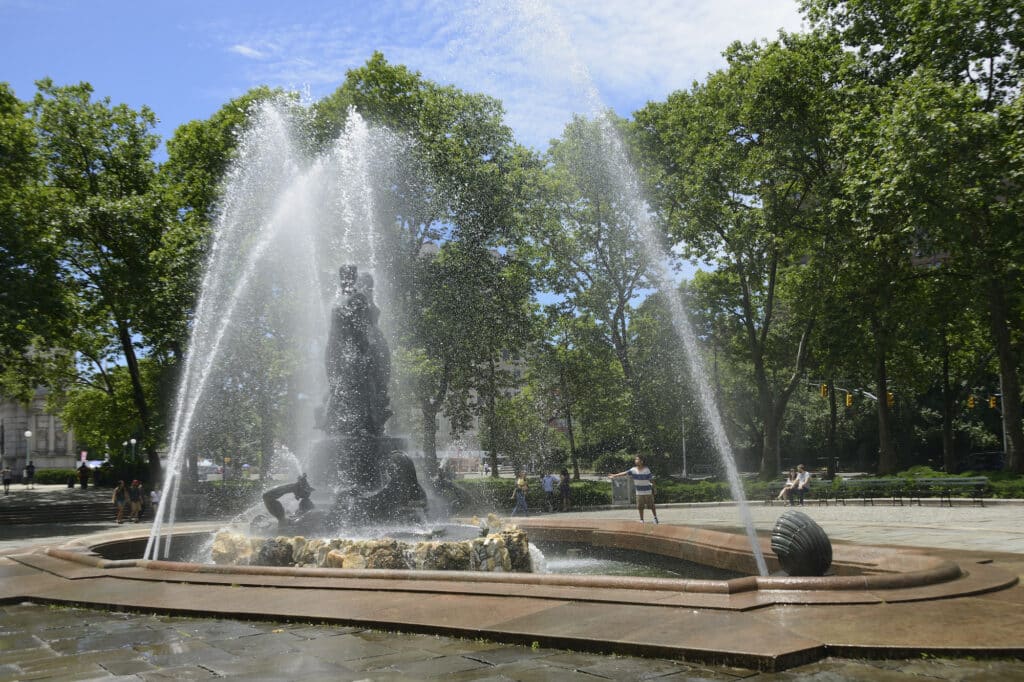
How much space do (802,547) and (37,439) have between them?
327ft

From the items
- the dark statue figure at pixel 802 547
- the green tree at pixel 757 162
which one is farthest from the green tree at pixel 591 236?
the dark statue figure at pixel 802 547

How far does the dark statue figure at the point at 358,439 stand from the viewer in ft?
48.1

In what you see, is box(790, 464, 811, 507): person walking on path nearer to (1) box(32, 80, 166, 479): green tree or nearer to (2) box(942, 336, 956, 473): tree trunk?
(2) box(942, 336, 956, 473): tree trunk

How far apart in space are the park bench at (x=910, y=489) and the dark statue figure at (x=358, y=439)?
17.2 meters

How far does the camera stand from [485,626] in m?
6.84

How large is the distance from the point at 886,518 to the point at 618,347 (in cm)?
1941

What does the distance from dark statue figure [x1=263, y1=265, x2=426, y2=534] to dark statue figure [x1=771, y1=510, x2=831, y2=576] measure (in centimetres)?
800

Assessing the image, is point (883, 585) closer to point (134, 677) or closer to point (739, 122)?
point (134, 677)

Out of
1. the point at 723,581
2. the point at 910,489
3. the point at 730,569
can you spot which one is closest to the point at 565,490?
the point at 910,489

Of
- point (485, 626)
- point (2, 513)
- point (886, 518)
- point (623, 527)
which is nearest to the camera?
point (485, 626)

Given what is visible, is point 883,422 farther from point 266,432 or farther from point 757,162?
point 266,432

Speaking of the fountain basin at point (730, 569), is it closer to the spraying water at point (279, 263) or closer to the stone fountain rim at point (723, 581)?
the stone fountain rim at point (723, 581)

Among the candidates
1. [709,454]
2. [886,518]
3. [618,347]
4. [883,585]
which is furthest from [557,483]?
[709,454]

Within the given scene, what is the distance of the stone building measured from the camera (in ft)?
283
